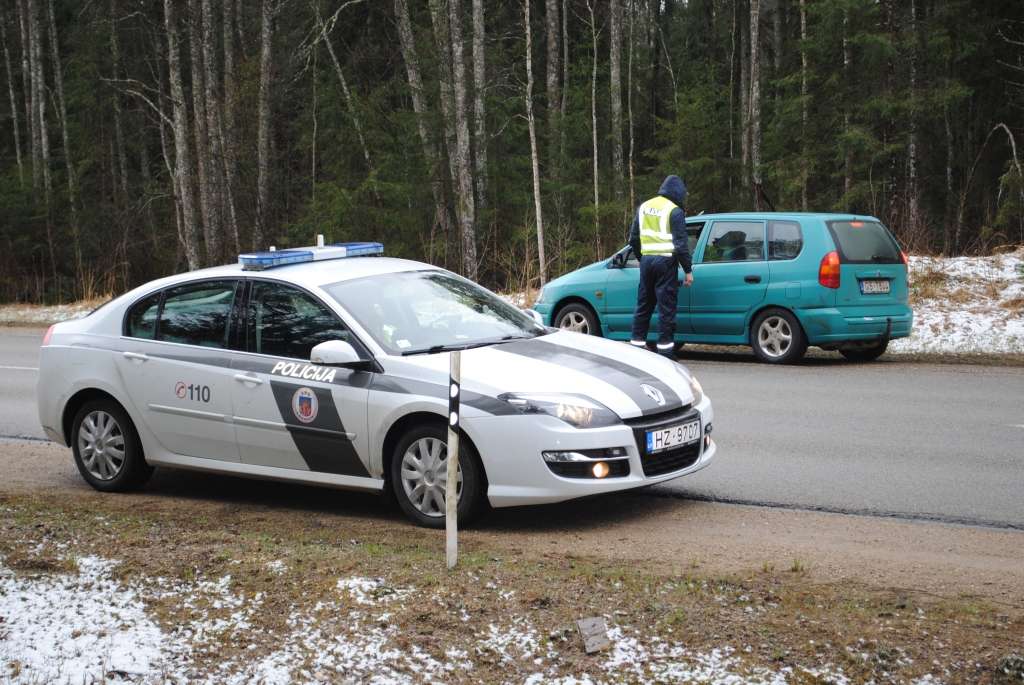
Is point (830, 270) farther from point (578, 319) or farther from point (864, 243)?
point (578, 319)

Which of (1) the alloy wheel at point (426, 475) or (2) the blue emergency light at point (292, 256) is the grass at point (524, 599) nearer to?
(1) the alloy wheel at point (426, 475)

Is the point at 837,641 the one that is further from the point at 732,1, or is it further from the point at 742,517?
the point at 732,1

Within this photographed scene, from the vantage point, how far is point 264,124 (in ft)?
108

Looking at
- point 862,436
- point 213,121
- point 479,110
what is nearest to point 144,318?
point 862,436

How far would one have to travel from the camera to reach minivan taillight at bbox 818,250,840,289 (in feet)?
45.1

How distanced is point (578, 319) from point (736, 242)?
8.02 feet

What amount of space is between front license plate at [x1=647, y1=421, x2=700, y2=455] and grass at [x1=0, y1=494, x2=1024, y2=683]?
85 cm

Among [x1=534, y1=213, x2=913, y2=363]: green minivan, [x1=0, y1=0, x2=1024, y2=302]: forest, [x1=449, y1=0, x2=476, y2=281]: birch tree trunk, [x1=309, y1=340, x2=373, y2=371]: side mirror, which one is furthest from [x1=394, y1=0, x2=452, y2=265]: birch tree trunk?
[x1=309, y1=340, x2=373, y2=371]: side mirror

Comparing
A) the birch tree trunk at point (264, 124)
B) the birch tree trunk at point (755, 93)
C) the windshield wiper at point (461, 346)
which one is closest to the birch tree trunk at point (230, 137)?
the birch tree trunk at point (264, 124)

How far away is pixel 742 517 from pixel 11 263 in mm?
31182

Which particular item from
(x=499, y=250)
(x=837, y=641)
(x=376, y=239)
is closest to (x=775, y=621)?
(x=837, y=641)

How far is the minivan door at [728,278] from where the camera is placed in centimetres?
1433

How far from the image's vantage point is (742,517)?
7191mm

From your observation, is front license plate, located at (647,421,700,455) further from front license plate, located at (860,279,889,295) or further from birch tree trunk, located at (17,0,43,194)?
birch tree trunk, located at (17,0,43,194)
